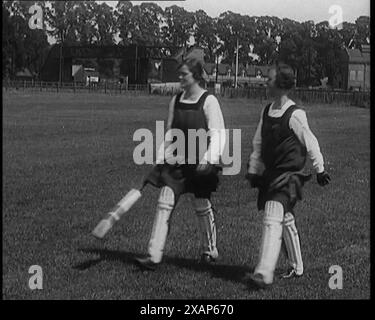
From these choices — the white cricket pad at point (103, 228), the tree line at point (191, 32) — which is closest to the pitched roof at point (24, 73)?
the tree line at point (191, 32)

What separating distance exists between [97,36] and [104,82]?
1.02 m

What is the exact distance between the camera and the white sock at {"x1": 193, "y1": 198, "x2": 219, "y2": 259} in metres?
5.94

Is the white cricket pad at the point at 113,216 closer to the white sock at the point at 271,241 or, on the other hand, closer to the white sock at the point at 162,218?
the white sock at the point at 162,218

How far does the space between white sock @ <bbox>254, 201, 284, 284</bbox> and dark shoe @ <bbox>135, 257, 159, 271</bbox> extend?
0.91 metres

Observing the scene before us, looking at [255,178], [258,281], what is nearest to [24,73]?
[255,178]

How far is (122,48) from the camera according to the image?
662cm

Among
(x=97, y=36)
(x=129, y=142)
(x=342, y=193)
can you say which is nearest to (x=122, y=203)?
(x=97, y=36)

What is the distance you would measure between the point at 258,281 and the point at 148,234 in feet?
6.23

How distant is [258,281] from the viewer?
554cm

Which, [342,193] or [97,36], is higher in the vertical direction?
[97,36]

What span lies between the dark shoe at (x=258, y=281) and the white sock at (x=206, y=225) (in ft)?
2.11

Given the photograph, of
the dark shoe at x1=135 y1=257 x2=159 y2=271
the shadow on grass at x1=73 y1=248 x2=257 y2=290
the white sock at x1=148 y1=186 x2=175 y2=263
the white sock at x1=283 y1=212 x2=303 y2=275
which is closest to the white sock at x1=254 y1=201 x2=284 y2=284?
the white sock at x1=283 y1=212 x2=303 y2=275

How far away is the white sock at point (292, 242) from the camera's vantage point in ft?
18.7
